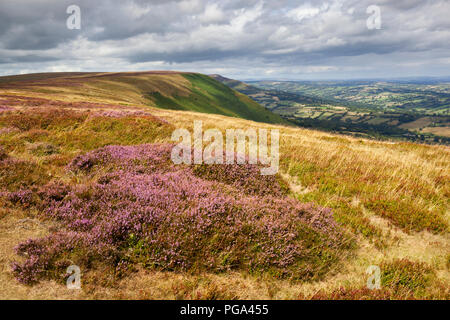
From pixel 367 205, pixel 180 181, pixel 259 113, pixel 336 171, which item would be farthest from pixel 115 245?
pixel 259 113

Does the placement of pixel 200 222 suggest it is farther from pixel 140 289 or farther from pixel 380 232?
pixel 380 232

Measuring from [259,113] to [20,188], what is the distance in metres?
200

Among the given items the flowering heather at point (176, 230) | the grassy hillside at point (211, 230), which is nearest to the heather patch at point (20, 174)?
the grassy hillside at point (211, 230)

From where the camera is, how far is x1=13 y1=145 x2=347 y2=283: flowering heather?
181 inches

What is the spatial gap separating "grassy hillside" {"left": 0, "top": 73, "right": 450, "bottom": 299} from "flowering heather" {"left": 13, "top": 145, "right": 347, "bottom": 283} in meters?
0.03

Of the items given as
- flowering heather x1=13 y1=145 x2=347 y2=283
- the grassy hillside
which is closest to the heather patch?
the grassy hillside

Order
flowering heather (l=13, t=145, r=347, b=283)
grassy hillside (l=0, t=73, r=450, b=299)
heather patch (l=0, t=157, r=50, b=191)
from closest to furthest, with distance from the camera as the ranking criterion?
1. grassy hillside (l=0, t=73, r=450, b=299)
2. flowering heather (l=13, t=145, r=347, b=283)
3. heather patch (l=0, t=157, r=50, b=191)

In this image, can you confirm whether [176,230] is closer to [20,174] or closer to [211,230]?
[211,230]

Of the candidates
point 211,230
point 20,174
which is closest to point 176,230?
point 211,230

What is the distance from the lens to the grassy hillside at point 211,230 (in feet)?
14.2

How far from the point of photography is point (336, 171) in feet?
32.7

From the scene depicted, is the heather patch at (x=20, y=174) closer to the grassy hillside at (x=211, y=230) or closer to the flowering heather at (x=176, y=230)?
the grassy hillside at (x=211, y=230)

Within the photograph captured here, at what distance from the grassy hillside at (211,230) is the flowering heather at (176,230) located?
1.1 inches

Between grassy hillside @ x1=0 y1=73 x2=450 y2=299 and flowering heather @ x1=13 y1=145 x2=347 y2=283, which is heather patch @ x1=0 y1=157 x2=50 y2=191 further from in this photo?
flowering heather @ x1=13 y1=145 x2=347 y2=283
